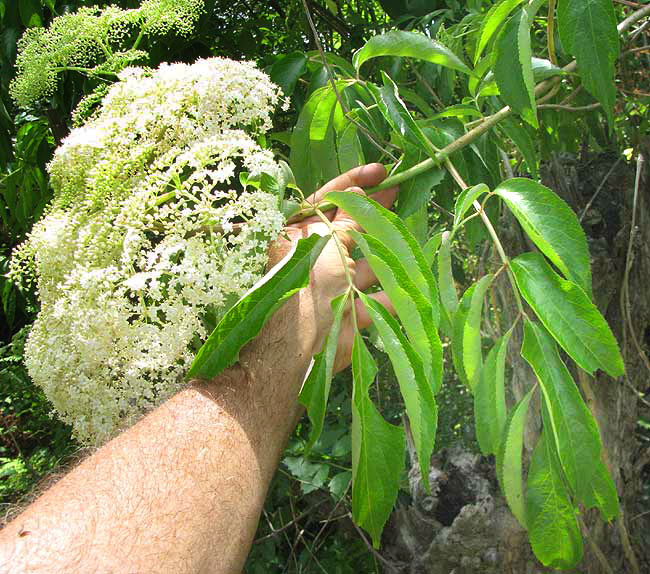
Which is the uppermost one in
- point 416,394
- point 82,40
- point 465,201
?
point 82,40

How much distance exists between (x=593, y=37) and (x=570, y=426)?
458 mm

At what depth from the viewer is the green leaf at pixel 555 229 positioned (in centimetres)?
74

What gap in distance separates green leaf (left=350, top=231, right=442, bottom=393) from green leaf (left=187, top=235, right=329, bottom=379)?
88mm

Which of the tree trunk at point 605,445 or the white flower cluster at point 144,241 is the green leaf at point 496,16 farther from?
the tree trunk at point 605,445

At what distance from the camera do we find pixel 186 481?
67 cm

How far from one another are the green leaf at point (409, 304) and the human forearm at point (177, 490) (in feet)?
0.55

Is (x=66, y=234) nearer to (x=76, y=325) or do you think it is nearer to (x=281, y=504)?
(x=76, y=325)

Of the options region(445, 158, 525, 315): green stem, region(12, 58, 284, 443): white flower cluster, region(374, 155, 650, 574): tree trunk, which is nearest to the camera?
region(12, 58, 284, 443): white flower cluster

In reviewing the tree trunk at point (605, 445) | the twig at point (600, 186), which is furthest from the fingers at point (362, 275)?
the twig at point (600, 186)

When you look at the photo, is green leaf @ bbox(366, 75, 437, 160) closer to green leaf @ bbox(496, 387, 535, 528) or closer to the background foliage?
the background foliage

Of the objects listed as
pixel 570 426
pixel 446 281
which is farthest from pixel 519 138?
pixel 570 426

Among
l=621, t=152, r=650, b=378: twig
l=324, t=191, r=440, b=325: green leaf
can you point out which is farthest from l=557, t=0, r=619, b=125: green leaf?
l=621, t=152, r=650, b=378: twig

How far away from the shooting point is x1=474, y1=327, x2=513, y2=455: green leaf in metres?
0.82

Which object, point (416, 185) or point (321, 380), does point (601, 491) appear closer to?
point (321, 380)
